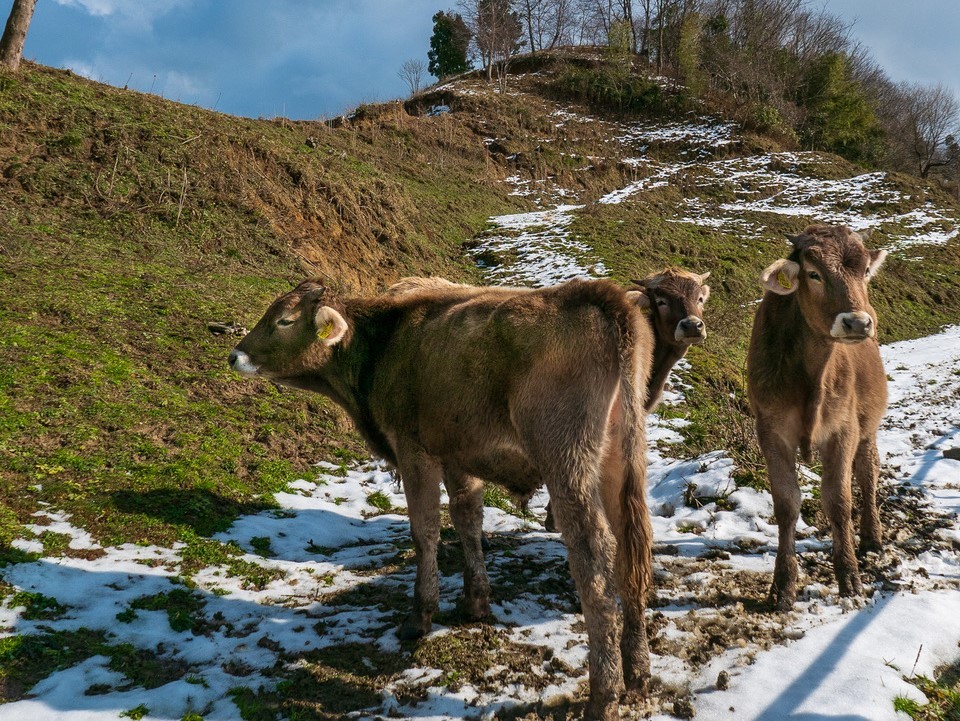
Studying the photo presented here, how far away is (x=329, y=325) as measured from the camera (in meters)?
5.62

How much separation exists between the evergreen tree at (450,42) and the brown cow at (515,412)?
247ft

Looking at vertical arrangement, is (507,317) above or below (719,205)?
below

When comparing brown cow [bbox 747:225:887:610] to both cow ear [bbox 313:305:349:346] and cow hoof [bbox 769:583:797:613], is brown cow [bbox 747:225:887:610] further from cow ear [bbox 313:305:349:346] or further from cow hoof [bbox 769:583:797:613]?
cow ear [bbox 313:305:349:346]

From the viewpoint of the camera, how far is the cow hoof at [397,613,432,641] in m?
4.71

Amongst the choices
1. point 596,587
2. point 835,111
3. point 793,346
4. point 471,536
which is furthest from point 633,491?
point 835,111

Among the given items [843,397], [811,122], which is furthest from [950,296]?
[811,122]

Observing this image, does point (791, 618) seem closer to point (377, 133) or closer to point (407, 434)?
point (407, 434)

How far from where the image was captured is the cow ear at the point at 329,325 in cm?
556

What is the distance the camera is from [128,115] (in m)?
17.2

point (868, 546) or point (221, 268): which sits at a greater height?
point (221, 268)

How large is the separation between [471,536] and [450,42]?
77.7 metres

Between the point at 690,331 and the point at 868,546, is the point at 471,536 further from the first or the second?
the point at 868,546

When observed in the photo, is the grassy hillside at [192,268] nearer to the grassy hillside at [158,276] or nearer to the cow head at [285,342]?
the grassy hillside at [158,276]

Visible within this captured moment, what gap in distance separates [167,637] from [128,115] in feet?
56.6
